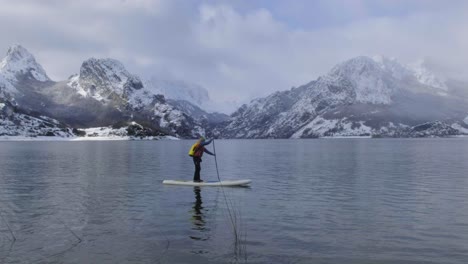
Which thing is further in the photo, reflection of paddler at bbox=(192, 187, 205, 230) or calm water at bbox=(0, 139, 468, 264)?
reflection of paddler at bbox=(192, 187, 205, 230)

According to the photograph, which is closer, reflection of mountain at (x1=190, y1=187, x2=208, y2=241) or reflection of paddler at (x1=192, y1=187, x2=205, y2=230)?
reflection of mountain at (x1=190, y1=187, x2=208, y2=241)

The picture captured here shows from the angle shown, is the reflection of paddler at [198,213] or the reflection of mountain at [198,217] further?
the reflection of paddler at [198,213]

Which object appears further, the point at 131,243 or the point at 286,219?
the point at 286,219

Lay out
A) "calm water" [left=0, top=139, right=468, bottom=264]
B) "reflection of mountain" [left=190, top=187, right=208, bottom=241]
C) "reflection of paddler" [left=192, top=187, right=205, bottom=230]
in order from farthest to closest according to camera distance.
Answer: "reflection of paddler" [left=192, top=187, right=205, bottom=230] < "reflection of mountain" [left=190, top=187, right=208, bottom=241] < "calm water" [left=0, top=139, right=468, bottom=264]

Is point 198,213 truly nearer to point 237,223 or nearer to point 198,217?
point 198,217

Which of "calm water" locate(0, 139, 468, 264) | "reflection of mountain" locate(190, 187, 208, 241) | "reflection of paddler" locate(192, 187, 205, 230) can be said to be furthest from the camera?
"reflection of paddler" locate(192, 187, 205, 230)

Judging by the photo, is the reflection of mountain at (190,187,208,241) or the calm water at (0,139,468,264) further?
the reflection of mountain at (190,187,208,241)

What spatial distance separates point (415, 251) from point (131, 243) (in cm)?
1434

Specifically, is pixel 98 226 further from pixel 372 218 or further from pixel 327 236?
pixel 372 218

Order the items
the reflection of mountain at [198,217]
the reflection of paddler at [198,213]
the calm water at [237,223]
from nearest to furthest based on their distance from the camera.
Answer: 1. the calm water at [237,223]
2. the reflection of mountain at [198,217]
3. the reflection of paddler at [198,213]

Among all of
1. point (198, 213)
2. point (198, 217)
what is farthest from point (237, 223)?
point (198, 213)

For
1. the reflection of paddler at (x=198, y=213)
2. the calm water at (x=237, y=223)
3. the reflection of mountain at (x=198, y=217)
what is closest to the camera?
the calm water at (x=237, y=223)

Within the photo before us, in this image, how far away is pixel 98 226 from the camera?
92.4 feet

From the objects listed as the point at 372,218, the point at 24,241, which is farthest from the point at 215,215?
the point at 24,241
